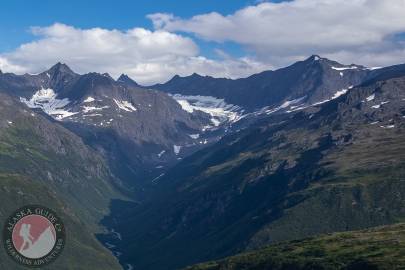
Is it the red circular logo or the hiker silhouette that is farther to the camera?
the red circular logo

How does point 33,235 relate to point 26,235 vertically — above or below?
below

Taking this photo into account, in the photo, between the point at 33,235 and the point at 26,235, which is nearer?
the point at 26,235

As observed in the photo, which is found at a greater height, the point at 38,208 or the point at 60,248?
the point at 38,208

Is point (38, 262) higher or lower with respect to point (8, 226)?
lower

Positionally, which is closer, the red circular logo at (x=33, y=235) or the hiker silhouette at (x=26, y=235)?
the hiker silhouette at (x=26, y=235)

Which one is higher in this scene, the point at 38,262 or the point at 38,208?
the point at 38,208
